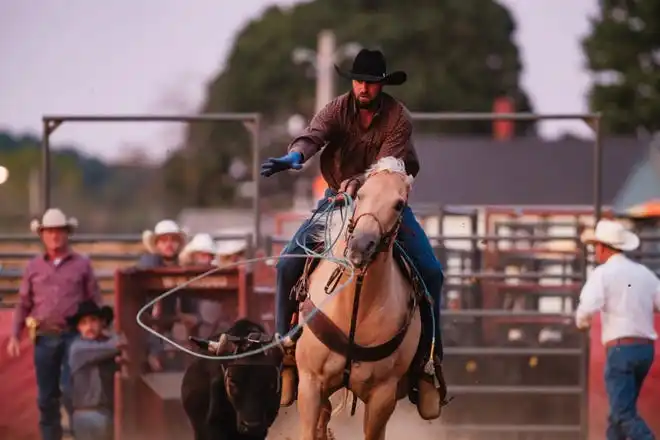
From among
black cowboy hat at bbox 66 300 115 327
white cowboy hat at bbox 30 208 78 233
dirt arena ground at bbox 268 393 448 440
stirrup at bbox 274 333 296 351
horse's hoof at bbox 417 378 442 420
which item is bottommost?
dirt arena ground at bbox 268 393 448 440

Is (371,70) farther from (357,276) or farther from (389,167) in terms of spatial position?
(357,276)

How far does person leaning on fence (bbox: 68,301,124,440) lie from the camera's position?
11.1 m

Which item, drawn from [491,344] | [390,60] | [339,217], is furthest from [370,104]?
[390,60]

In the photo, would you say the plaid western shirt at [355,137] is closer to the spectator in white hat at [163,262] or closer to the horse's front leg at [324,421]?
the horse's front leg at [324,421]

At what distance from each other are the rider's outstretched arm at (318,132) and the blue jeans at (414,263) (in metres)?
0.40

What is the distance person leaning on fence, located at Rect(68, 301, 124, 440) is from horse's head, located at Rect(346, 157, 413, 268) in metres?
4.64

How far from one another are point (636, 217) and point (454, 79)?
1888 inches

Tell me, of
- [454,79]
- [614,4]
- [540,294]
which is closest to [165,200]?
[454,79]

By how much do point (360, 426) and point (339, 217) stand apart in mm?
4782

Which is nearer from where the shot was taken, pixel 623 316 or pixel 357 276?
pixel 357 276

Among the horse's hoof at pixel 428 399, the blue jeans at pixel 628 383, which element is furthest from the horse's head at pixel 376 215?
the blue jeans at pixel 628 383

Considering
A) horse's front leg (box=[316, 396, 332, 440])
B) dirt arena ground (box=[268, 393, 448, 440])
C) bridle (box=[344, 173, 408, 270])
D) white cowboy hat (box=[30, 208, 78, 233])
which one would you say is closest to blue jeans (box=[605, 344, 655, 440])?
dirt arena ground (box=[268, 393, 448, 440])

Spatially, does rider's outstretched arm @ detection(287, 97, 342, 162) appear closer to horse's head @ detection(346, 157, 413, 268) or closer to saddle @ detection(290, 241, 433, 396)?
horse's head @ detection(346, 157, 413, 268)

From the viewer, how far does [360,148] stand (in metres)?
7.79
